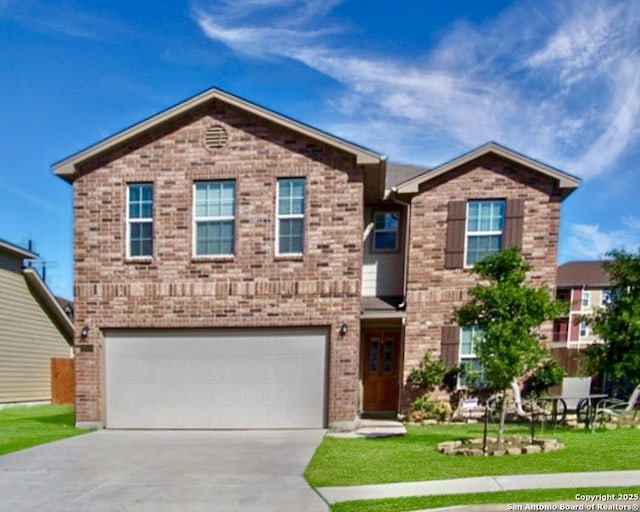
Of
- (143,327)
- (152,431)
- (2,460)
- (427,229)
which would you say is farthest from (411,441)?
(2,460)

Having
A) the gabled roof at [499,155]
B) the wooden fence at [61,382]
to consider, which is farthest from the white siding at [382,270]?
the wooden fence at [61,382]

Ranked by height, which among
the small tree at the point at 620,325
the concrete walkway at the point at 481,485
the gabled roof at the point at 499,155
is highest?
the gabled roof at the point at 499,155

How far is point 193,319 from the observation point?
31.7ft

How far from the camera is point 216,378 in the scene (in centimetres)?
967

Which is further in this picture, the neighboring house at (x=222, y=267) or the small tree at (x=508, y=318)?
the neighboring house at (x=222, y=267)

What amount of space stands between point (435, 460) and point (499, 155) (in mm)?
7372

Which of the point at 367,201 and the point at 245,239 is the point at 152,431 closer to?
the point at 245,239

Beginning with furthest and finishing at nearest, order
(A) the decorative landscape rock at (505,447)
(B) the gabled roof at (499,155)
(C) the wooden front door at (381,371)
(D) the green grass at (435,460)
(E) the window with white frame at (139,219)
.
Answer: (C) the wooden front door at (381,371)
(B) the gabled roof at (499,155)
(E) the window with white frame at (139,219)
(A) the decorative landscape rock at (505,447)
(D) the green grass at (435,460)

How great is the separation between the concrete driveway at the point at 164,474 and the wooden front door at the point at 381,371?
2.75 meters

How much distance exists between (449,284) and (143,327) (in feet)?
24.5

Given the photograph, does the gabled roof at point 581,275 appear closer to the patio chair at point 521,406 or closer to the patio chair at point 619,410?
the patio chair at point 619,410

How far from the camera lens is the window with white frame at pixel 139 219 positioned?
32.3ft

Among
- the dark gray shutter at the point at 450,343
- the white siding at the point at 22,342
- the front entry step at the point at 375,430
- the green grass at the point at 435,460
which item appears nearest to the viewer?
the green grass at the point at 435,460

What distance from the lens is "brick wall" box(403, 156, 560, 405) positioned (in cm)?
1025
